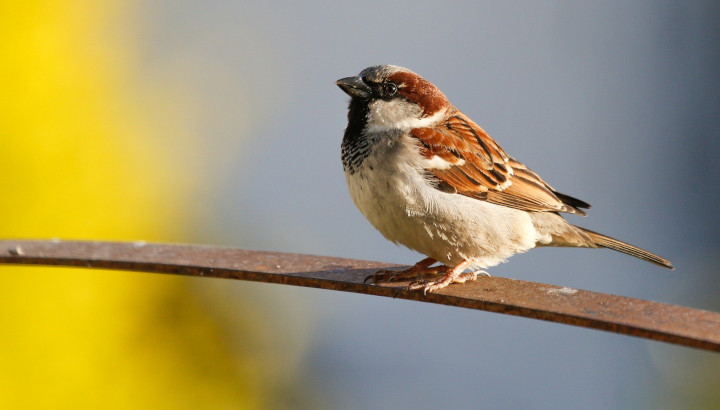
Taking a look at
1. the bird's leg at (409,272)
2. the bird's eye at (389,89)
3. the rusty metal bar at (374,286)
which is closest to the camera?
the rusty metal bar at (374,286)

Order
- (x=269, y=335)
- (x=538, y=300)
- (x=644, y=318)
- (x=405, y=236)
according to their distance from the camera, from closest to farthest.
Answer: (x=644, y=318), (x=538, y=300), (x=405, y=236), (x=269, y=335)

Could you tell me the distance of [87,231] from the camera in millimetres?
2996

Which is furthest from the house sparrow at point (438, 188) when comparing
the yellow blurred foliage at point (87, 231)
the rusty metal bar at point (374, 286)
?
the yellow blurred foliage at point (87, 231)

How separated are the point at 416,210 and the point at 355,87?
1.31 feet

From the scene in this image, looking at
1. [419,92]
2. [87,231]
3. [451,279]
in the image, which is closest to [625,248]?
[451,279]

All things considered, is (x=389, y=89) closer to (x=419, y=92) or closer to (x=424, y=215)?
(x=419, y=92)

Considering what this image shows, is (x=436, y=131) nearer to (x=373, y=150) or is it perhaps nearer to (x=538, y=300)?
(x=373, y=150)

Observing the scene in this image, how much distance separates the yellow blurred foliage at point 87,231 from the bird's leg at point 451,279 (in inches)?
49.4

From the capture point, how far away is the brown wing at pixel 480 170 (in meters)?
2.27

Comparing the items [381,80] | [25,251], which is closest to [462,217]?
[381,80]

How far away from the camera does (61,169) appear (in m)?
2.97

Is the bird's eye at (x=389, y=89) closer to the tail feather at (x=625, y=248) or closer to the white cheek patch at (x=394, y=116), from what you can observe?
the white cheek patch at (x=394, y=116)

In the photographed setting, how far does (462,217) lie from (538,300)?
63cm

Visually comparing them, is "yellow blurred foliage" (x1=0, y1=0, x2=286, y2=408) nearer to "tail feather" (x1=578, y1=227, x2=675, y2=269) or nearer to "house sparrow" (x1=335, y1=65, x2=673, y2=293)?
"house sparrow" (x1=335, y1=65, x2=673, y2=293)
